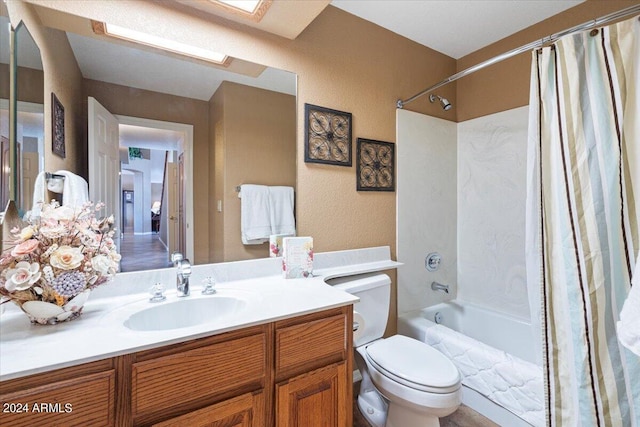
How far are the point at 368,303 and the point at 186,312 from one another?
3.17ft

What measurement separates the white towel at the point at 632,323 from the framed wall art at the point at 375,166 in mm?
1361

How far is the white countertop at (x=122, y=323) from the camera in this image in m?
0.73

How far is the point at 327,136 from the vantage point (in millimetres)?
1782

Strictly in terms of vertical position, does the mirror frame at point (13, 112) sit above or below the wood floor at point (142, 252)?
above

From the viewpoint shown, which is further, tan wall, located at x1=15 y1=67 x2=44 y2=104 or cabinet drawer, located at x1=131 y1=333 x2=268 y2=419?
tan wall, located at x1=15 y1=67 x2=44 y2=104

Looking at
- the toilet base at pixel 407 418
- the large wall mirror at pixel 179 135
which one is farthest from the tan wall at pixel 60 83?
the toilet base at pixel 407 418

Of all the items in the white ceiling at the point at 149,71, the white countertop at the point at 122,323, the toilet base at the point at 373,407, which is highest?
the white ceiling at the point at 149,71

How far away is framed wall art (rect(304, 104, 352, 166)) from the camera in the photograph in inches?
67.7

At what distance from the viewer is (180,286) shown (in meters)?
1.23

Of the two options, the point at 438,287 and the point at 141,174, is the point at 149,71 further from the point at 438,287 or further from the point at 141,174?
the point at 438,287

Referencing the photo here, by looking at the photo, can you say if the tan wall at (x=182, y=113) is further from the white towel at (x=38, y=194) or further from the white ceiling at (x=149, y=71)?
the white towel at (x=38, y=194)

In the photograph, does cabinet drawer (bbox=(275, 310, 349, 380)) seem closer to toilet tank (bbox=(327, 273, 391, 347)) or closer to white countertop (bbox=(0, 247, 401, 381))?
white countertop (bbox=(0, 247, 401, 381))

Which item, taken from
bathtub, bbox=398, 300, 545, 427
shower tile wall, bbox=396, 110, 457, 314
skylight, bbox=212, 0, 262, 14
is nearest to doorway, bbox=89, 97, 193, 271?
skylight, bbox=212, 0, 262, 14

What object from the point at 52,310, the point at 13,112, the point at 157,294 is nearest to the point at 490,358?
the point at 157,294
